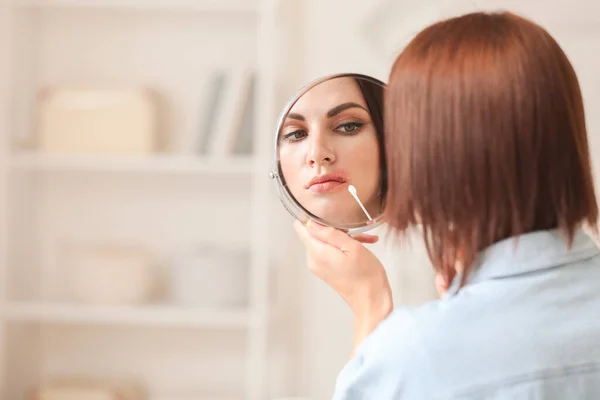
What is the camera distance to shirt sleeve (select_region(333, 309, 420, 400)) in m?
0.68

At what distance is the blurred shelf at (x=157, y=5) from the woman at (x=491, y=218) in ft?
5.63

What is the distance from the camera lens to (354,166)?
3.09ft

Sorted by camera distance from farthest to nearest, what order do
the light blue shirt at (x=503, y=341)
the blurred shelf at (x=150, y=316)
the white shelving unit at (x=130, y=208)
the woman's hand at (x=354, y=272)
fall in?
1. the white shelving unit at (x=130, y=208)
2. the blurred shelf at (x=150, y=316)
3. the woman's hand at (x=354, y=272)
4. the light blue shirt at (x=503, y=341)

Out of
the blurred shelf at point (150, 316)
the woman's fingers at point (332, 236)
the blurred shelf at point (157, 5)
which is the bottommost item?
the blurred shelf at point (150, 316)

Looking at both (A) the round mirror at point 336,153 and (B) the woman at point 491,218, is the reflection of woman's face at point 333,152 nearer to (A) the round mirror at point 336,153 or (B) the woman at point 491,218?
(A) the round mirror at point 336,153

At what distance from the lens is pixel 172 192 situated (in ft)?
8.20

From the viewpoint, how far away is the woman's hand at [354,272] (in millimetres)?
872

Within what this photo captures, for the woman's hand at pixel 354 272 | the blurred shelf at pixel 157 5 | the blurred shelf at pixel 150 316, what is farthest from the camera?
the blurred shelf at pixel 157 5

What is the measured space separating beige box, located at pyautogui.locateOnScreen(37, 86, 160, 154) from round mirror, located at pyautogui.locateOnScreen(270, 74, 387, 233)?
1.41 meters

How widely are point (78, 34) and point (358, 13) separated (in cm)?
87

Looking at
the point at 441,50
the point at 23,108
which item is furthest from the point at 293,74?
the point at 441,50

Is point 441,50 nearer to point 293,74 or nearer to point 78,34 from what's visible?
point 293,74

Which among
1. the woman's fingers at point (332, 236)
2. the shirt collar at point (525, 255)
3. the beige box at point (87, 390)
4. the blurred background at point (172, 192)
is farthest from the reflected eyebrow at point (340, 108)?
the beige box at point (87, 390)

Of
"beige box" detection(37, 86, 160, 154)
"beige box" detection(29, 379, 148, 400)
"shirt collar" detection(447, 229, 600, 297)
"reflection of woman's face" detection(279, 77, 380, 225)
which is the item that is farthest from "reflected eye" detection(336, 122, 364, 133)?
"beige box" detection(29, 379, 148, 400)
